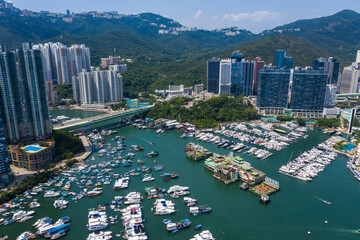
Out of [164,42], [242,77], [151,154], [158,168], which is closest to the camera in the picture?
[158,168]

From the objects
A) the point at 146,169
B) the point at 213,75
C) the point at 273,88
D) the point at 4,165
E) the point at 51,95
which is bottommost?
the point at 146,169

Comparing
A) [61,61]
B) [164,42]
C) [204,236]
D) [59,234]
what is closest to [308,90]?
[204,236]

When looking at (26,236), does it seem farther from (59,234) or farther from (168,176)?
(168,176)

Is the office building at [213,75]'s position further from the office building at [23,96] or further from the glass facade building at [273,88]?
the office building at [23,96]

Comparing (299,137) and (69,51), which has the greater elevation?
(69,51)

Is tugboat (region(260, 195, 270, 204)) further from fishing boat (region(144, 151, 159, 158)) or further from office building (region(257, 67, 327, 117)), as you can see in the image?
office building (region(257, 67, 327, 117))

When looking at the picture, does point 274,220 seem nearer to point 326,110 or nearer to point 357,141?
point 357,141

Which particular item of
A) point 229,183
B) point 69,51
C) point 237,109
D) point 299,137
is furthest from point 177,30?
point 229,183
